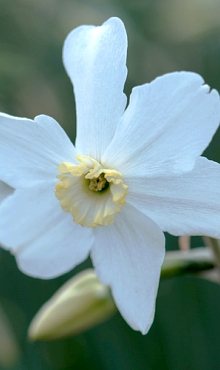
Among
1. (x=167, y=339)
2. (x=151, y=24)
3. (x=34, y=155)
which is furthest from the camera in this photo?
(x=151, y=24)

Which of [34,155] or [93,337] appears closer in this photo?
[34,155]

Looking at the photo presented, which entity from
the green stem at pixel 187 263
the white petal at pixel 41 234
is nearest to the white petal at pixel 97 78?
the white petal at pixel 41 234

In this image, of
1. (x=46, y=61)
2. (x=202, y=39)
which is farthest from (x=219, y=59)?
(x=46, y=61)

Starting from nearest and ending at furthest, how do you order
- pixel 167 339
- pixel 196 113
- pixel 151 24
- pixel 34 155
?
pixel 196 113, pixel 34 155, pixel 167 339, pixel 151 24

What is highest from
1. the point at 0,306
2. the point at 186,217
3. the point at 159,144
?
the point at 159,144

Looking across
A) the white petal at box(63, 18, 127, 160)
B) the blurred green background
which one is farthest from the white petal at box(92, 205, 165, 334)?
the blurred green background

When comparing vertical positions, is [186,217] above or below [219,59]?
below

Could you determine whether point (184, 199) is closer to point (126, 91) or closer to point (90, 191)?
point (90, 191)

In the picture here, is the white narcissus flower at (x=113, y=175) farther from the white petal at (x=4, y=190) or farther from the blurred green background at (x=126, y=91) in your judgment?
the blurred green background at (x=126, y=91)

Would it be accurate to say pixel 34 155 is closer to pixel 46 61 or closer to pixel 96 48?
pixel 96 48
